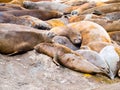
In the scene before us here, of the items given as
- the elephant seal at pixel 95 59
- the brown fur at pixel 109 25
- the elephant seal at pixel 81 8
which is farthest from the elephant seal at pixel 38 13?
the elephant seal at pixel 95 59

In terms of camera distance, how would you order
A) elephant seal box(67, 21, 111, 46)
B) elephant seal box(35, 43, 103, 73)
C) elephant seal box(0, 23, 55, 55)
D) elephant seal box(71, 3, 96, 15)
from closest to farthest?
elephant seal box(35, 43, 103, 73) < elephant seal box(0, 23, 55, 55) < elephant seal box(67, 21, 111, 46) < elephant seal box(71, 3, 96, 15)

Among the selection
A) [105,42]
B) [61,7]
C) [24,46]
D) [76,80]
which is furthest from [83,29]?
[61,7]

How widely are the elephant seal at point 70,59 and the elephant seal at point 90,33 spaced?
3.34 ft

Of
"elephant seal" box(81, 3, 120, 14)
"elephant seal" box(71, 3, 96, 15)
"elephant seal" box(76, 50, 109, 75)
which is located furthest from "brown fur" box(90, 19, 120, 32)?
"elephant seal" box(76, 50, 109, 75)

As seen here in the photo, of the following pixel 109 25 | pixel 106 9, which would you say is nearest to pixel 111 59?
pixel 109 25

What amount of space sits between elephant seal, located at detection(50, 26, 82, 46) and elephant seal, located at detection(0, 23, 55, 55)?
0.55m

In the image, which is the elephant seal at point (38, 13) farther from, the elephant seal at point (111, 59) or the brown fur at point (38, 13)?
the elephant seal at point (111, 59)

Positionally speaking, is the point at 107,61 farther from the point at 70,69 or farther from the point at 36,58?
the point at 36,58

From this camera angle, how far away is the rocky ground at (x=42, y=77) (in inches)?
205

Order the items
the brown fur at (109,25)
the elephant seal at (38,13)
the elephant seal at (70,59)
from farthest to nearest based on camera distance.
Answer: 1. the elephant seal at (38,13)
2. the brown fur at (109,25)
3. the elephant seal at (70,59)

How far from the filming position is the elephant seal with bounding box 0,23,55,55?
6.16 meters

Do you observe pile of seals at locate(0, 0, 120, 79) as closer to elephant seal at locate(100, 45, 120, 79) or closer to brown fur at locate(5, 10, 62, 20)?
elephant seal at locate(100, 45, 120, 79)

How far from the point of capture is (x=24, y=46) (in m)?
6.32

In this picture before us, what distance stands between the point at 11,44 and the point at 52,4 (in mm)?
6272
